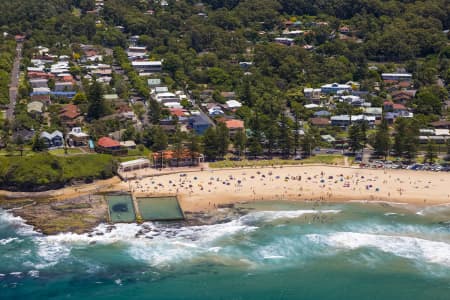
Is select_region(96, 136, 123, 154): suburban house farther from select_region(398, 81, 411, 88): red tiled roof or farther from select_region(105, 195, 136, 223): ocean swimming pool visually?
select_region(398, 81, 411, 88): red tiled roof

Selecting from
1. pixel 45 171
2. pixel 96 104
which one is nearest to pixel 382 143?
pixel 45 171

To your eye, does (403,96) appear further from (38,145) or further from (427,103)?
(38,145)

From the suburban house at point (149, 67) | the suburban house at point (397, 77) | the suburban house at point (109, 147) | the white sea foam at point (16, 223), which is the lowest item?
the white sea foam at point (16, 223)

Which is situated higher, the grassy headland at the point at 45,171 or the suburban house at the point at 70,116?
the suburban house at the point at 70,116

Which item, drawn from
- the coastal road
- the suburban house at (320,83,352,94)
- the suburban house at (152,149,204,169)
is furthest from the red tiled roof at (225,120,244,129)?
the coastal road

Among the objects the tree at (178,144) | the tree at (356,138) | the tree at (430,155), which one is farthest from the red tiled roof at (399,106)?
the tree at (178,144)

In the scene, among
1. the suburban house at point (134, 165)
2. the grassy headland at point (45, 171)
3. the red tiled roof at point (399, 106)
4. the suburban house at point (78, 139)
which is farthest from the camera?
the red tiled roof at point (399, 106)

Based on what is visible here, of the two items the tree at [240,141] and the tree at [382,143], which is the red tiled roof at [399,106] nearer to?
the tree at [382,143]
